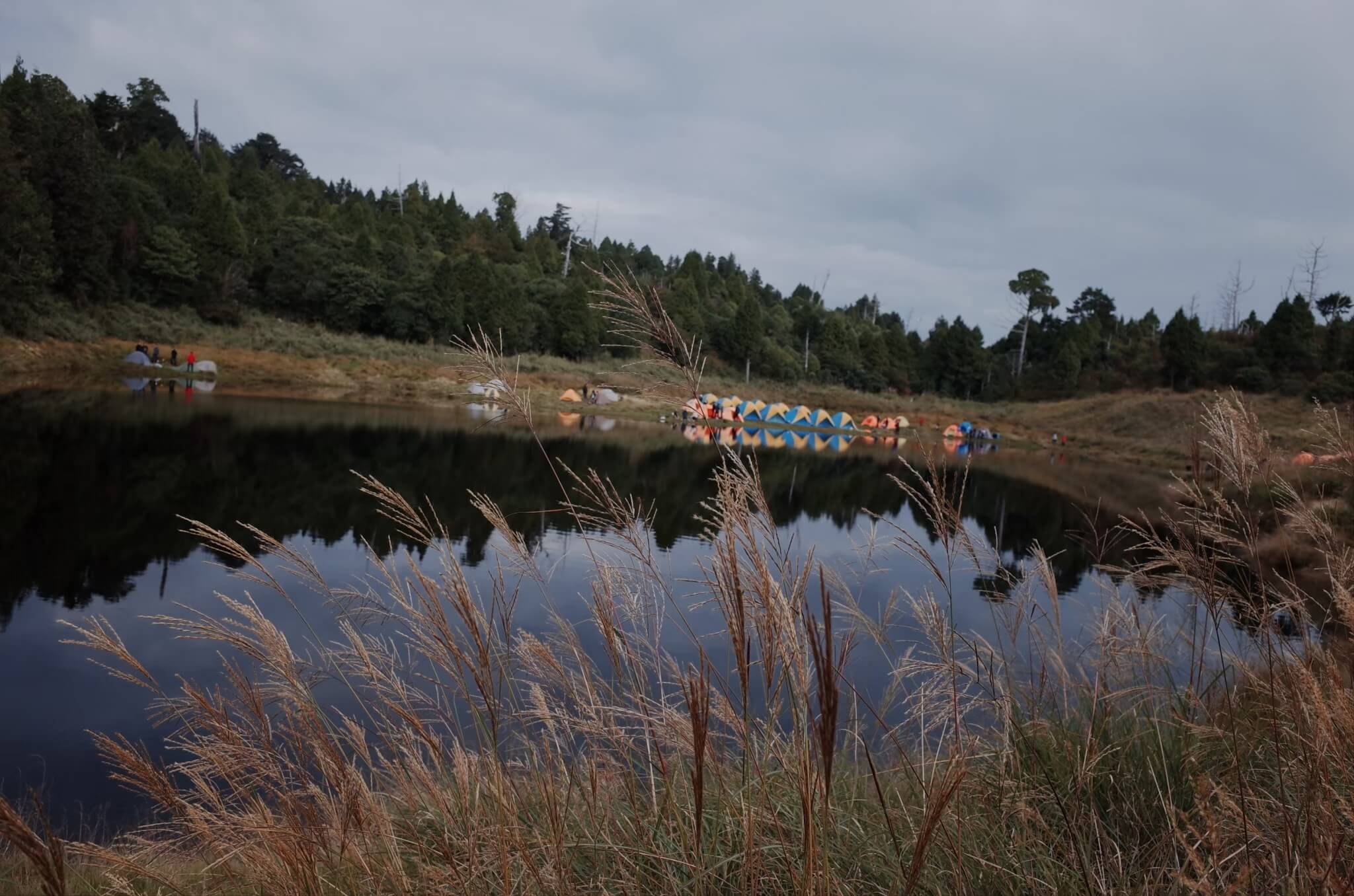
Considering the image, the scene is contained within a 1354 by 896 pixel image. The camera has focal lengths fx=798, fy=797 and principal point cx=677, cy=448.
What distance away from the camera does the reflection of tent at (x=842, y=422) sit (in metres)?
45.0

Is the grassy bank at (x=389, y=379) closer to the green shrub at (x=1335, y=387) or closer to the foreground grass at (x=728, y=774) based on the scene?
the green shrub at (x=1335, y=387)

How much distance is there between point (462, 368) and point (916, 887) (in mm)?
1575

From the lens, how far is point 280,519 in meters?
10.0

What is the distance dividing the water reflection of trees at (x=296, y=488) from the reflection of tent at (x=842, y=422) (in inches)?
879

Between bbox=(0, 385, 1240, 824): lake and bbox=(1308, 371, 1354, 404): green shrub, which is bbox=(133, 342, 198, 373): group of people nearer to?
bbox=(0, 385, 1240, 824): lake

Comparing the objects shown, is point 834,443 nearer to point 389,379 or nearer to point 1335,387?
→ point 389,379

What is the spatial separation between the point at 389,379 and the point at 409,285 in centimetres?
905

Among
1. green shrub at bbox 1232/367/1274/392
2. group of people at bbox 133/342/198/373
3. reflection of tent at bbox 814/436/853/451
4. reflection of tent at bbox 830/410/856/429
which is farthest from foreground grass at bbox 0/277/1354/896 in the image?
green shrub at bbox 1232/367/1274/392

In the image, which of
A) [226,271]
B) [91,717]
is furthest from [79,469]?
[226,271]

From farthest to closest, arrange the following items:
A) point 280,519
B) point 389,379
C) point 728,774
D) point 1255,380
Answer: point 1255,380
point 389,379
point 280,519
point 728,774

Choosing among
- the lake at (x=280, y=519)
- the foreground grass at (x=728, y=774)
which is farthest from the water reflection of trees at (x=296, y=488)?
the foreground grass at (x=728, y=774)

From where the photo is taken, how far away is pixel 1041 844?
1.78 meters

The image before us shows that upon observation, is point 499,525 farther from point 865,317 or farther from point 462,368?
point 865,317

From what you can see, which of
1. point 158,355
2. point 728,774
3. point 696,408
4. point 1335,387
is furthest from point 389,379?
point 1335,387
